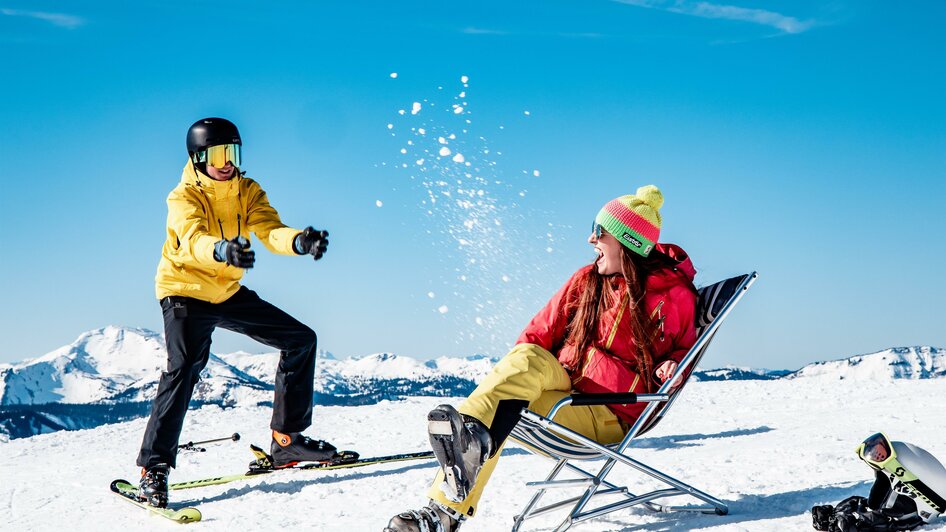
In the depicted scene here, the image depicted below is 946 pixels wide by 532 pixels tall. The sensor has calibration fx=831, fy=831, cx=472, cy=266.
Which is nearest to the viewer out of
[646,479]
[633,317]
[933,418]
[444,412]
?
[444,412]

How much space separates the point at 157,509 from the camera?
15.1ft

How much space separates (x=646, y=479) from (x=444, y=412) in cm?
205

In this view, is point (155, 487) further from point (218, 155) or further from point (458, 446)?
point (458, 446)

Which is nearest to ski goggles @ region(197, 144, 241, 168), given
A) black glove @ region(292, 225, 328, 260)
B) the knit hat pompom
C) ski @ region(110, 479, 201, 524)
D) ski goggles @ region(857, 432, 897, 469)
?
black glove @ region(292, 225, 328, 260)

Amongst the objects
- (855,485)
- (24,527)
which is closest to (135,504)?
(24,527)

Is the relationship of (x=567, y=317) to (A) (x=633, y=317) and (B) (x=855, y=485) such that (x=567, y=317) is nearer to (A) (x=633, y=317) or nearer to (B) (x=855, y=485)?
(A) (x=633, y=317)

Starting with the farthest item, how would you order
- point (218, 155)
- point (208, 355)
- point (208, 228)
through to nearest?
point (208, 355)
point (208, 228)
point (218, 155)

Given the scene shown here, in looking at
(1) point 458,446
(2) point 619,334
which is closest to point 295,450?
(2) point 619,334

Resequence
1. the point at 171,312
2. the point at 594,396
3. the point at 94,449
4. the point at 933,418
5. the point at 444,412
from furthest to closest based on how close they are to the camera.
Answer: the point at 94,449, the point at 933,418, the point at 171,312, the point at 594,396, the point at 444,412

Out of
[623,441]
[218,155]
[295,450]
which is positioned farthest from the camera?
[295,450]

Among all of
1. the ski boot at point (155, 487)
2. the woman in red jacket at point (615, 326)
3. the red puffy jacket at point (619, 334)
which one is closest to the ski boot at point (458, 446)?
the woman in red jacket at point (615, 326)

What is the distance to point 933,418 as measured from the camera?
6.56 m

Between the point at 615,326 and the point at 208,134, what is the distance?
8.62 ft

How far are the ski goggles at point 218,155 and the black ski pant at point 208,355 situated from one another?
32.3 inches
